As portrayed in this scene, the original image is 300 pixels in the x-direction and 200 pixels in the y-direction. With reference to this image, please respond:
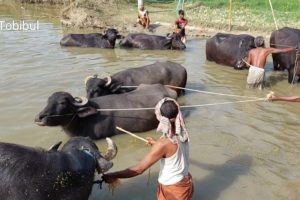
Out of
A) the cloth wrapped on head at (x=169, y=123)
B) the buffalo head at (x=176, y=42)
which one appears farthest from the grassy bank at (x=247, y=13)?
the cloth wrapped on head at (x=169, y=123)

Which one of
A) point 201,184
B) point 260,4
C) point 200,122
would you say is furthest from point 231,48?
point 260,4

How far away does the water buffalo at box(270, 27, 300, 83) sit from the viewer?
31.5 feet

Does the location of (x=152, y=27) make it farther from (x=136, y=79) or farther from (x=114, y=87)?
(x=114, y=87)

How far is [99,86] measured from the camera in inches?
292

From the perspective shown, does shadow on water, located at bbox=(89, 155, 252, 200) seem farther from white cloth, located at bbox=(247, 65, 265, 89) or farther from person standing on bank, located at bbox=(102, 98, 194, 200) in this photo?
white cloth, located at bbox=(247, 65, 265, 89)

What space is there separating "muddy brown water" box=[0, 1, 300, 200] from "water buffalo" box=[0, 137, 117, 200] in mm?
1231

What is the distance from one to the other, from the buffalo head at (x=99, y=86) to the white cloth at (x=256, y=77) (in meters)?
2.93

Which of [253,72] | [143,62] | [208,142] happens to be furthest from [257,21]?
[208,142]

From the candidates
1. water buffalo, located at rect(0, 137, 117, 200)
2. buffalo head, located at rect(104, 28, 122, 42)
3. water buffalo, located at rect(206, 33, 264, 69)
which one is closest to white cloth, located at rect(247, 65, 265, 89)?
water buffalo, located at rect(206, 33, 264, 69)

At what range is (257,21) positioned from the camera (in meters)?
16.0

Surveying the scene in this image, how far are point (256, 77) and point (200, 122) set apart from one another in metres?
2.29

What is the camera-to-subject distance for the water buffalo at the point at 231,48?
10453 mm

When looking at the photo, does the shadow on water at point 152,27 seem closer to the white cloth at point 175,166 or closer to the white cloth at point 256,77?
the white cloth at point 256,77

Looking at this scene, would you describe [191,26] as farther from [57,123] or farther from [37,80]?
[57,123]
